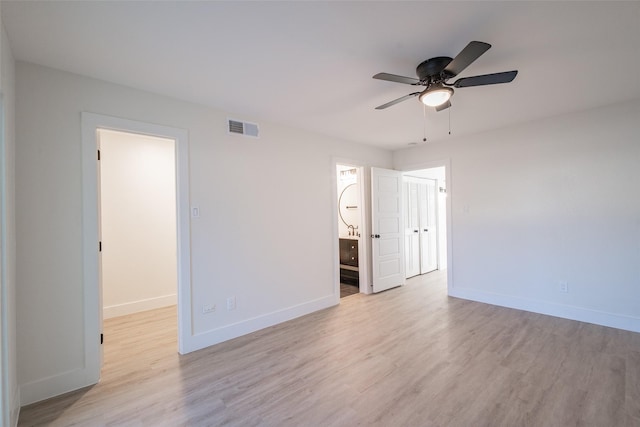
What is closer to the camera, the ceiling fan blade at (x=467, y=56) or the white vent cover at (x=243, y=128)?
the ceiling fan blade at (x=467, y=56)

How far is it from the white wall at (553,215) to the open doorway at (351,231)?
1.45 m

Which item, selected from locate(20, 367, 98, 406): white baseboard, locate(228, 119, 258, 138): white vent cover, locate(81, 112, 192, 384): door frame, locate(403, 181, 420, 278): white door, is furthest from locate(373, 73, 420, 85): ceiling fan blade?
locate(403, 181, 420, 278): white door

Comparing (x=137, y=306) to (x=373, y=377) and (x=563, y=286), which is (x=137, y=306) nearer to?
(x=373, y=377)

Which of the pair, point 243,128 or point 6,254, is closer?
point 6,254

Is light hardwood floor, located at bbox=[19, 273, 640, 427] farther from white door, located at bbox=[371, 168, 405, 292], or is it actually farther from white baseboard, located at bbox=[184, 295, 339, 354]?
white door, located at bbox=[371, 168, 405, 292]

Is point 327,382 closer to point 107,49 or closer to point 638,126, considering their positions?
point 107,49

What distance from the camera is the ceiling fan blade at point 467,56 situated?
5.15 ft

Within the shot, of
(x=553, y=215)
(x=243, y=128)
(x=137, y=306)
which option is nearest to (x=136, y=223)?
(x=137, y=306)

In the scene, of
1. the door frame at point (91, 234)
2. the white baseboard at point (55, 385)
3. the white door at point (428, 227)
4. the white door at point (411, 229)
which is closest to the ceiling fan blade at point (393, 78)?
the door frame at point (91, 234)

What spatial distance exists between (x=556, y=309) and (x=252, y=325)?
3801 millimetres

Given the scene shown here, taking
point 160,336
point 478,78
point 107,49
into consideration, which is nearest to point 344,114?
point 478,78

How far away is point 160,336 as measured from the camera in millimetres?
3176

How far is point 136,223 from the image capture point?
403 centimetres

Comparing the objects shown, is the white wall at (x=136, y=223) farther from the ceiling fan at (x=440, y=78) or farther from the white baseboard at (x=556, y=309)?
the white baseboard at (x=556, y=309)
